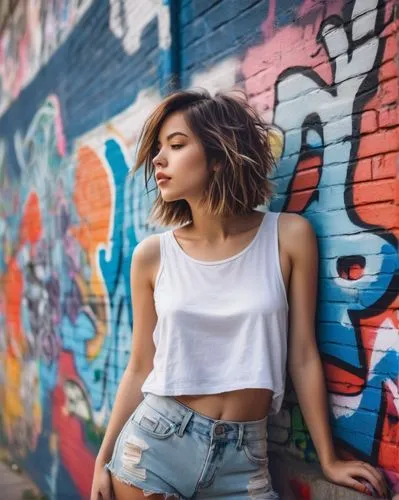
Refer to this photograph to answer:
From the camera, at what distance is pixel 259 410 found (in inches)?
87.3

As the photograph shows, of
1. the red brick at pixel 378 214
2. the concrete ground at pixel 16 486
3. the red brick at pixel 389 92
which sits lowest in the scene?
the concrete ground at pixel 16 486

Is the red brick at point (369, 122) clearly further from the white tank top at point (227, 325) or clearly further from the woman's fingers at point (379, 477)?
the woman's fingers at point (379, 477)

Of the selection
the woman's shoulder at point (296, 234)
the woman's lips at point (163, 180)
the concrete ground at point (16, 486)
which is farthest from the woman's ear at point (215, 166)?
the concrete ground at point (16, 486)

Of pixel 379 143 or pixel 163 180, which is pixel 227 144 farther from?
pixel 379 143

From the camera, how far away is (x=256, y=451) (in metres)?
2.17

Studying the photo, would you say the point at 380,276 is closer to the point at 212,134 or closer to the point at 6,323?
the point at 212,134

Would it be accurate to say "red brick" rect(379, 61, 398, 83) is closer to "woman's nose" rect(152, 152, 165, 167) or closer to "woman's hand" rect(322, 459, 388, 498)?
"woman's nose" rect(152, 152, 165, 167)

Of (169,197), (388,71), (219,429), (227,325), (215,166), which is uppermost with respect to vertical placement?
(388,71)

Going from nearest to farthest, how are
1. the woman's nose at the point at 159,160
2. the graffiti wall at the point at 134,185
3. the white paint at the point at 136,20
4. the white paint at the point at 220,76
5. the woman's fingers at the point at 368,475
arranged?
the woman's fingers at the point at 368,475
the graffiti wall at the point at 134,185
the woman's nose at the point at 159,160
the white paint at the point at 220,76
the white paint at the point at 136,20

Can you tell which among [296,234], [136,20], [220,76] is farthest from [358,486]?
[136,20]

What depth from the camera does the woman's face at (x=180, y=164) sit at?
7.50 feet

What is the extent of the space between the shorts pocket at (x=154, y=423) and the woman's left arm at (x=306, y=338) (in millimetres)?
497

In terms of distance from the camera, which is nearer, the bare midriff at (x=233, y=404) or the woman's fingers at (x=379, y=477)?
the woman's fingers at (x=379, y=477)

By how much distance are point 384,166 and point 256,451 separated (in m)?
1.10
